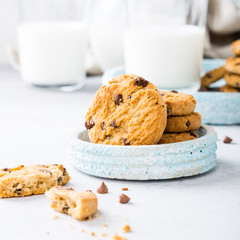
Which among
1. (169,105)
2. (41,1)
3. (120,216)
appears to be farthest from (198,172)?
(41,1)

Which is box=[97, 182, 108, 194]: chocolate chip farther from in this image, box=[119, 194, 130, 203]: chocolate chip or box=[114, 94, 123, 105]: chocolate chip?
box=[114, 94, 123, 105]: chocolate chip

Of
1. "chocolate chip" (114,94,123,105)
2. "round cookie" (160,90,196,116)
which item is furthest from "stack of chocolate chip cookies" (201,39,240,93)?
"chocolate chip" (114,94,123,105)

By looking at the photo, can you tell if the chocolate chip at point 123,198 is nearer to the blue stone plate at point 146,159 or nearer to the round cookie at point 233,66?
the blue stone plate at point 146,159

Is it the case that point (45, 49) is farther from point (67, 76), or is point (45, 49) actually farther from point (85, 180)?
point (85, 180)

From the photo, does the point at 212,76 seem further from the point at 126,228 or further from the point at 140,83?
the point at 126,228

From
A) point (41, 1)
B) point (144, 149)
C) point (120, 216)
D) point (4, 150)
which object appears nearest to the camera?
point (120, 216)

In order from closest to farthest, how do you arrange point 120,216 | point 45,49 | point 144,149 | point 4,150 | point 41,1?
point 120,216 → point 144,149 → point 4,150 → point 45,49 → point 41,1
